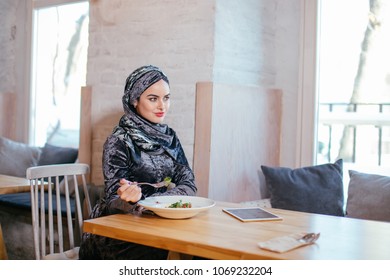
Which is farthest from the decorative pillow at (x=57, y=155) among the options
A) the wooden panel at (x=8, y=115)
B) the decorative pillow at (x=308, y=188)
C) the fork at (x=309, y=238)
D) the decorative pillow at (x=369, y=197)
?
the fork at (x=309, y=238)

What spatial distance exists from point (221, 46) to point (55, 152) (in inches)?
82.2

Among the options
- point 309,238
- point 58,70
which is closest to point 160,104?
point 309,238

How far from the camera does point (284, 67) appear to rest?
143 inches

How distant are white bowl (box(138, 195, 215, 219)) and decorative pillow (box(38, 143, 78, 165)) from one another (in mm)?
2530

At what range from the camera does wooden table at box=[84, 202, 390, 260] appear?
1.48 metres

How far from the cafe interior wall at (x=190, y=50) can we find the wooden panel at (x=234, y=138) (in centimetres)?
7

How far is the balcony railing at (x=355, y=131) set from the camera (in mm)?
3359

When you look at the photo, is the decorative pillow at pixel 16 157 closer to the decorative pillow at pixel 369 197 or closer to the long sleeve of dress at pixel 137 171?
the long sleeve of dress at pixel 137 171

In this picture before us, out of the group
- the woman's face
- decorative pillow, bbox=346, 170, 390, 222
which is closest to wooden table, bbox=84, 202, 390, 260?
the woman's face

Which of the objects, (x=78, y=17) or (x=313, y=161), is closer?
(x=313, y=161)

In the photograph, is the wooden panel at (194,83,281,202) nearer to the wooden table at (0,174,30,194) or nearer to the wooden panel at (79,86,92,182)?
the wooden panel at (79,86,92,182)

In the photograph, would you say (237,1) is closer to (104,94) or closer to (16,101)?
(104,94)

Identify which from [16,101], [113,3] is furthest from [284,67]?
[16,101]
